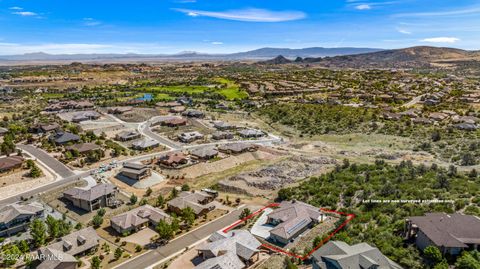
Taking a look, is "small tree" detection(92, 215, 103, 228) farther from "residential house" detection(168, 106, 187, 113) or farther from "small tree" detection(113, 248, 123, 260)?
"residential house" detection(168, 106, 187, 113)

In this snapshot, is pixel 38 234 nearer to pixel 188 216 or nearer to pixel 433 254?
pixel 188 216

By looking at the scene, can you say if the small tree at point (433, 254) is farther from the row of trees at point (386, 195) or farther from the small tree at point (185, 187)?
the small tree at point (185, 187)

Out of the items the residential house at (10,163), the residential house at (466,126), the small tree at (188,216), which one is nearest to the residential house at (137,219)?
the small tree at (188,216)

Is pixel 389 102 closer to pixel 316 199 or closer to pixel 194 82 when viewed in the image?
pixel 316 199

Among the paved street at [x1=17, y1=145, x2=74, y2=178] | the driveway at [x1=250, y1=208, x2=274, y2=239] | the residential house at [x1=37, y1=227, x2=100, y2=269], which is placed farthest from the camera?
the paved street at [x1=17, y1=145, x2=74, y2=178]

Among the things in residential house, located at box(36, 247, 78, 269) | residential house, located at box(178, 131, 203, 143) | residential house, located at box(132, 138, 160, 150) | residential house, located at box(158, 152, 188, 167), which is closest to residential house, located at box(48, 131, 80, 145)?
residential house, located at box(132, 138, 160, 150)

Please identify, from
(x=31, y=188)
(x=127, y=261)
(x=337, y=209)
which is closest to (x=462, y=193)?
A: (x=337, y=209)

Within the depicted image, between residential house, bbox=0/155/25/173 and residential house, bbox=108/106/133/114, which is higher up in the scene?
residential house, bbox=108/106/133/114
